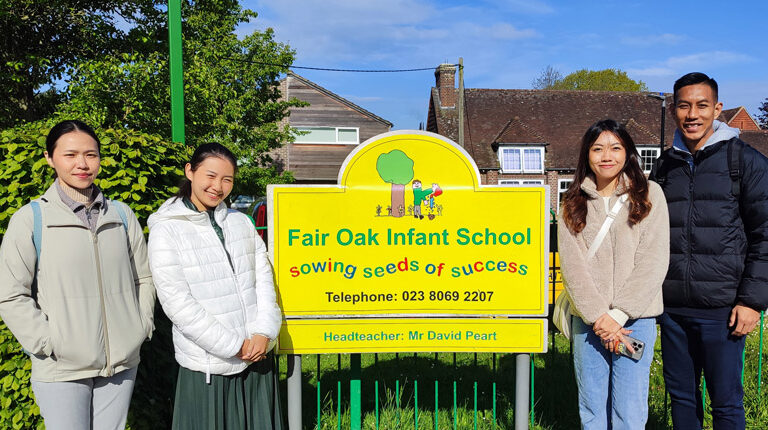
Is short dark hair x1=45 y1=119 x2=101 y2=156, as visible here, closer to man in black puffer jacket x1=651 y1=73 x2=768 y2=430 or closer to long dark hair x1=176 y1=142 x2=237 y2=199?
long dark hair x1=176 y1=142 x2=237 y2=199

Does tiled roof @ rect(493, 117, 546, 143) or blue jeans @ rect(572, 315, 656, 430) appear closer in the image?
blue jeans @ rect(572, 315, 656, 430)

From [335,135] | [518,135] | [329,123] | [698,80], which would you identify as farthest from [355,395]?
[518,135]

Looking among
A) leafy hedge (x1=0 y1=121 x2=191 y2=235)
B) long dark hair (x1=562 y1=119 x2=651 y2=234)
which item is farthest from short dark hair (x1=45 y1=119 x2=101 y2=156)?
long dark hair (x1=562 y1=119 x2=651 y2=234)

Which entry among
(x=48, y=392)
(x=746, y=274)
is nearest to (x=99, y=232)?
(x=48, y=392)

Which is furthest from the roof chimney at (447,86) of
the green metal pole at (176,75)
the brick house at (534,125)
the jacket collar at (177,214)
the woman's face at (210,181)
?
the jacket collar at (177,214)

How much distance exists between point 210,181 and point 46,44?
11293 millimetres

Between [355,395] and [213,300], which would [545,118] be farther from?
[213,300]

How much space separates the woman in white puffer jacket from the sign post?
45cm

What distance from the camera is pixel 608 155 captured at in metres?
2.59

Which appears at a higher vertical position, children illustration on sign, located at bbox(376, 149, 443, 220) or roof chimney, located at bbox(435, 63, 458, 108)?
roof chimney, located at bbox(435, 63, 458, 108)

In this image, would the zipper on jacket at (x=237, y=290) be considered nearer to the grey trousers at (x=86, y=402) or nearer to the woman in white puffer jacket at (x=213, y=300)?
the woman in white puffer jacket at (x=213, y=300)

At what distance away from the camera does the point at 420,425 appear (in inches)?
147

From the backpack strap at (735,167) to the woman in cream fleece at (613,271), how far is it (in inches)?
14.2

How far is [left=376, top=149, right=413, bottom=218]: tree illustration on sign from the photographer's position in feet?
10.2
